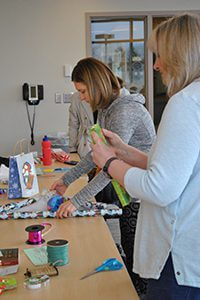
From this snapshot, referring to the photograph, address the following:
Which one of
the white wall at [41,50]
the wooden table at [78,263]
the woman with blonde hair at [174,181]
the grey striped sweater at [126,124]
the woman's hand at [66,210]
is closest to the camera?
the woman with blonde hair at [174,181]

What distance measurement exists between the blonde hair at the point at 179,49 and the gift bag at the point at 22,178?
1.15 m

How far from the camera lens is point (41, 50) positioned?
510cm

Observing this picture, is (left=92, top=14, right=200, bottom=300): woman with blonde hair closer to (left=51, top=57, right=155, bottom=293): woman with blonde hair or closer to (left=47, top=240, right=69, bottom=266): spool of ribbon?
(left=47, top=240, right=69, bottom=266): spool of ribbon

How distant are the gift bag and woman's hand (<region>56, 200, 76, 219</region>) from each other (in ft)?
1.20

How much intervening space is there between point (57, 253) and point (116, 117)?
0.89 metres

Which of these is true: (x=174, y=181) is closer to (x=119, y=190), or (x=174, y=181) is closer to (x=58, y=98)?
(x=119, y=190)

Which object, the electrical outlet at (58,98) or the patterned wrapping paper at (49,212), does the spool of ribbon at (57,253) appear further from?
the electrical outlet at (58,98)

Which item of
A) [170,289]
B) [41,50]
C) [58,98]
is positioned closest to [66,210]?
[170,289]

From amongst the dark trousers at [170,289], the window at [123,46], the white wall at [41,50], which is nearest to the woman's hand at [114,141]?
the dark trousers at [170,289]

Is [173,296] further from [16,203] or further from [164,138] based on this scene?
[16,203]

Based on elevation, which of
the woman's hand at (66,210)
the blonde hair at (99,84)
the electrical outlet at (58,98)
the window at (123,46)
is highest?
the window at (123,46)

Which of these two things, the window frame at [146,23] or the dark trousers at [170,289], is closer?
the dark trousers at [170,289]

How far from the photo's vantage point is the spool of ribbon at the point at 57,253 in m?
1.38

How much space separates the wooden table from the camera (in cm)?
121
